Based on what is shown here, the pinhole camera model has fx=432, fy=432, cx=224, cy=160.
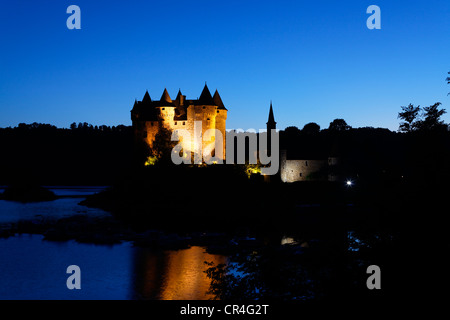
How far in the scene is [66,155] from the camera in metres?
141

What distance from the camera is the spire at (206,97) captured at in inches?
2355

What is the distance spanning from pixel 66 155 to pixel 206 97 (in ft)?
310

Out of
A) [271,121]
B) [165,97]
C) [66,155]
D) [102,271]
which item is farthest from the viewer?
[66,155]

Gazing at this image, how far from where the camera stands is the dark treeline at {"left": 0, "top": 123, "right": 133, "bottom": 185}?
13038 centimetres

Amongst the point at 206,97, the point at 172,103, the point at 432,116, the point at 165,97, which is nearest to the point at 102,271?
the point at 432,116

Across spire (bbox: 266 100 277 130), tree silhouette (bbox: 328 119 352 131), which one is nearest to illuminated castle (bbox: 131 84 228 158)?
spire (bbox: 266 100 277 130)

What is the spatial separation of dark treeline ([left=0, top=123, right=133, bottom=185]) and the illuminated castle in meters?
61.7

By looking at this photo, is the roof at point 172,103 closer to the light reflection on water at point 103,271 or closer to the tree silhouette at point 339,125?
the light reflection on water at point 103,271

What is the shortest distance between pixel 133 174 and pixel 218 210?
15.2 m

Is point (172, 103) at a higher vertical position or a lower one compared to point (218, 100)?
lower

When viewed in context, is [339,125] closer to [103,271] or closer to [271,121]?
[271,121]

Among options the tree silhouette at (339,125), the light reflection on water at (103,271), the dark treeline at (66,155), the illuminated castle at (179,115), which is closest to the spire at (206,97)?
the illuminated castle at (179,115)
